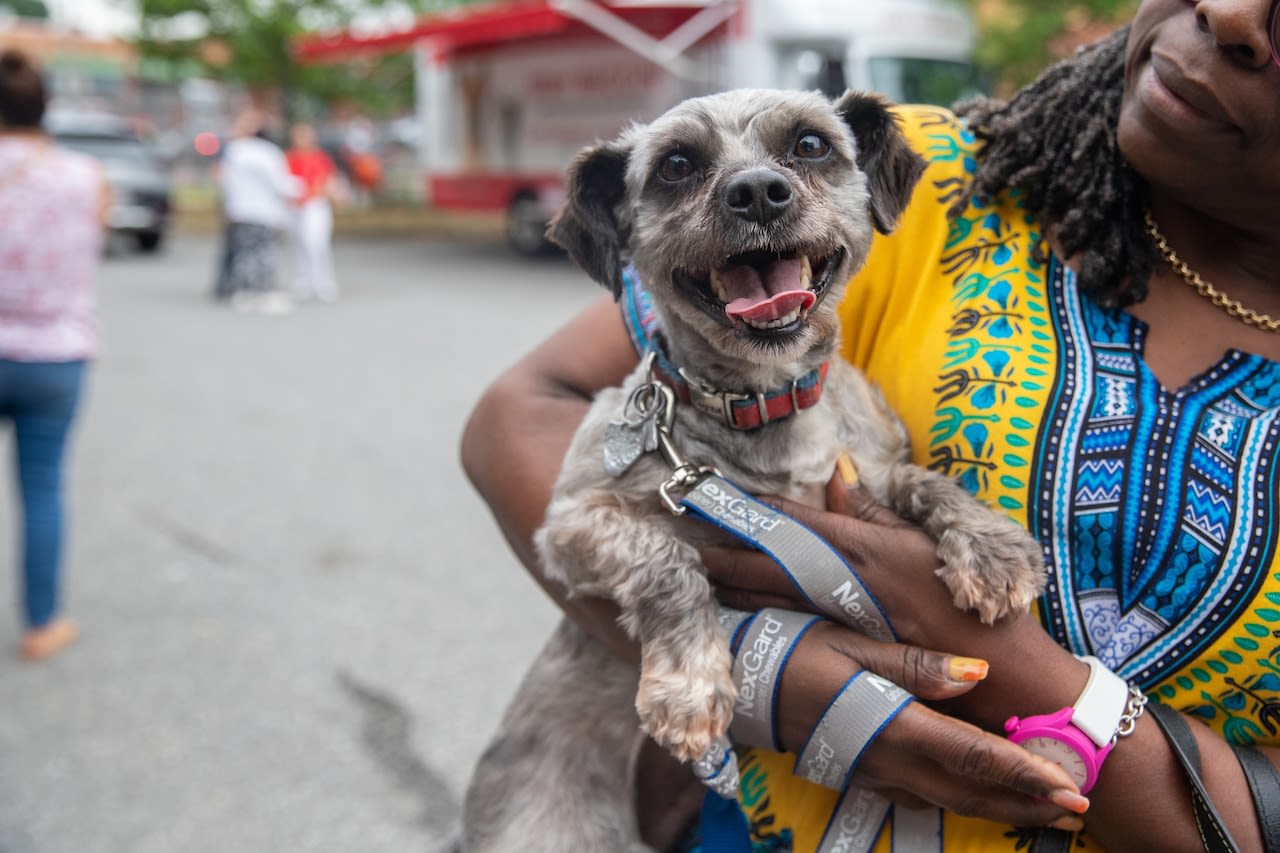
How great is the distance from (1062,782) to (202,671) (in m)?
3.91

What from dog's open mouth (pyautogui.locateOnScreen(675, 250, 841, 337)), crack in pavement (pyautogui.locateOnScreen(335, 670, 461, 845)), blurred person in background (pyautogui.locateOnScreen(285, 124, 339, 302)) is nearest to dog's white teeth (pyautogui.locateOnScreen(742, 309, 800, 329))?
dog's open mouth (pyautogui.locateOnScreen(675, 250, 841, 337))

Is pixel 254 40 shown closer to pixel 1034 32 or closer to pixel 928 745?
pixel 1034 32

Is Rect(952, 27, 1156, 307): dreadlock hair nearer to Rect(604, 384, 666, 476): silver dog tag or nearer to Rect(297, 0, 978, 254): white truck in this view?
Rect(604, 384, 666, 476): silver dog tag

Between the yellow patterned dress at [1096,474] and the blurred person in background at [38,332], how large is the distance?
3.96 m

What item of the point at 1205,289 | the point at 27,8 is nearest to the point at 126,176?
the point at 1205,289

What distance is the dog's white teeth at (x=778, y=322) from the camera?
1.75 m

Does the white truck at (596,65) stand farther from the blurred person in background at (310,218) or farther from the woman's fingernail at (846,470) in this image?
the woman's fingernail at (846,470)

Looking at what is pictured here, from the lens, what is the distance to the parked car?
1814cm

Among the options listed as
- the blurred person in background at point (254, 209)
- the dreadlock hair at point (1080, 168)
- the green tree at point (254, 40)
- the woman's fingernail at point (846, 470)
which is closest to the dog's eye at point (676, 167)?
the dreadlock hair at point (1080, 168)

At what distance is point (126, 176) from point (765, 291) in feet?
61.8

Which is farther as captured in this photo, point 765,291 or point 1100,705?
point 765,291

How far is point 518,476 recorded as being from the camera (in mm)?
1916

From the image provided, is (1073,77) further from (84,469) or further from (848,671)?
(84,469)

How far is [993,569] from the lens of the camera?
1558mm
